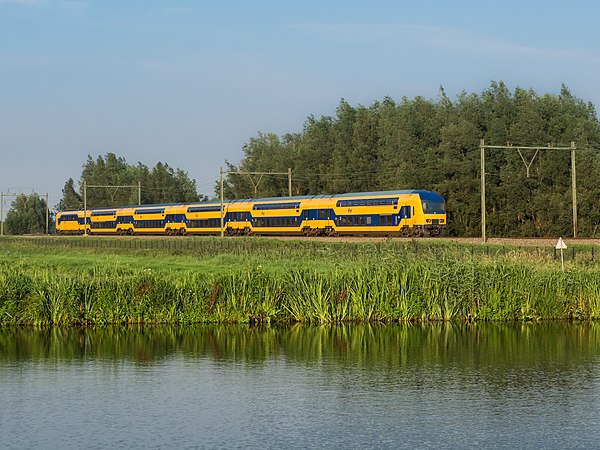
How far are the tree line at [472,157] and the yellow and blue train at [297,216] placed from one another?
17.3 metres

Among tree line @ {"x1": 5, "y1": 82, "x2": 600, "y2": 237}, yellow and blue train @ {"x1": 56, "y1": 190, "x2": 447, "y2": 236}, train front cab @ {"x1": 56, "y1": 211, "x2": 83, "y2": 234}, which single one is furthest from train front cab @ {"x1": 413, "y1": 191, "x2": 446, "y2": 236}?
train front cab @ {"x1": 56, "y1": 211, "x2": 83, "y2": 234}

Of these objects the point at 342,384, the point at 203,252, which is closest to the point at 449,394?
the point at 342,384

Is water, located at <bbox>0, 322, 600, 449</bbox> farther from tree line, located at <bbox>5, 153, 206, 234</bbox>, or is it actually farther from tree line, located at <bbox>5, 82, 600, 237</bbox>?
tree line, located at <bbox>5, 153, 206, 234</bbox>

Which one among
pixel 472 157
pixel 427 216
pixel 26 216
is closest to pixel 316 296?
pixel 427 216

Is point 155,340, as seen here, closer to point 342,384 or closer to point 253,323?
point 253,323

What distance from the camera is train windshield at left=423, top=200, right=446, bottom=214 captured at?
2709 inches

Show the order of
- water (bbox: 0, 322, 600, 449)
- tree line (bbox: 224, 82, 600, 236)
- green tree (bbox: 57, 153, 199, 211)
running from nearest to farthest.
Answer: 1. water (bbox: 0, 322, 600, 449)
2. tree line (bbox: 224, 82, 600, 236)
3. green tree (bbox: 57, 153, 199, 211)

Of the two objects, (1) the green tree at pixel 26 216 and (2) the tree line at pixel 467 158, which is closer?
(2) the tree line at pixel 467 158

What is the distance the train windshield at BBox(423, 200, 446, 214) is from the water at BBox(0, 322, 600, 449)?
3763 cm

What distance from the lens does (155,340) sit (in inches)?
1135

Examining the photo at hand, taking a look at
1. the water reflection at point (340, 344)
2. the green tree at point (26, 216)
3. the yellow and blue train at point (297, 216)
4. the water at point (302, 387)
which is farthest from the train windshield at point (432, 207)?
the green tree at point (26, 216)

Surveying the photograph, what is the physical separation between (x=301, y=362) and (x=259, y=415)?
6361 mm

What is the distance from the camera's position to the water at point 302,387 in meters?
16.9

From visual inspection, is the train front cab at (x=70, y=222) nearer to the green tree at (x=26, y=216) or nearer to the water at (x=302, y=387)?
the green tree at (x=26, y=216)
